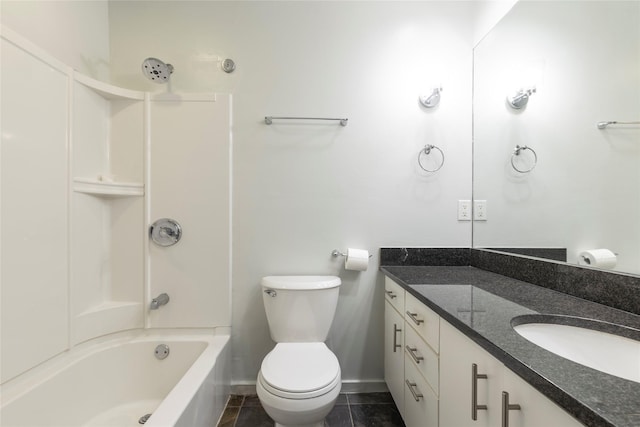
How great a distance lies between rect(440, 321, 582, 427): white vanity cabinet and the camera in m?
0.53

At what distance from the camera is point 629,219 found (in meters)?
0.86

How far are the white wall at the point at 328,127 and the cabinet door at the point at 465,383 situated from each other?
760 mm

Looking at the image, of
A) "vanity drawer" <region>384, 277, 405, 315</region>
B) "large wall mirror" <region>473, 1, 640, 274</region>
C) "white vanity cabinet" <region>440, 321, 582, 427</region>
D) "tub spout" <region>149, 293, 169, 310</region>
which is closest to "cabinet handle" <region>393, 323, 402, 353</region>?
"vanity drawer" <region>384, 277, 405, 315</region>

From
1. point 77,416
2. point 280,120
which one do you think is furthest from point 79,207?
point 280,120

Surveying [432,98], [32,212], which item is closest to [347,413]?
[32,212]

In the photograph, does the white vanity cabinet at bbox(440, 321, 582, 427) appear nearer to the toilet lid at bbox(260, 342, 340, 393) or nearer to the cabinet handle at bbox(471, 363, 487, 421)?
the cabinet handle at bbox(471, 363, 487, 421)

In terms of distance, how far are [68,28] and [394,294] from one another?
226cm

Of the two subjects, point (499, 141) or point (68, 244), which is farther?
point (499, 141)

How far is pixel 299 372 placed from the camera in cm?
114

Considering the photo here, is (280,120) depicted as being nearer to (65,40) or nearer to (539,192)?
(65,40)

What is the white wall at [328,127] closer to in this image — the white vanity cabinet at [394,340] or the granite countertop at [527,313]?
the white vanity cabinet at [394,340]

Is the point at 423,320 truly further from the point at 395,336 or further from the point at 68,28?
the point at 68,28

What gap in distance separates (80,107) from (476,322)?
205cm

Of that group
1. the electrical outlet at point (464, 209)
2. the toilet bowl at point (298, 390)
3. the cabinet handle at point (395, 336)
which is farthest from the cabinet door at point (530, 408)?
the electrical outlet at point (464, 209)
